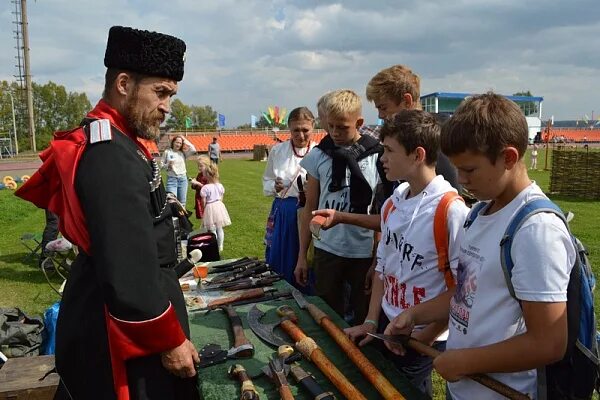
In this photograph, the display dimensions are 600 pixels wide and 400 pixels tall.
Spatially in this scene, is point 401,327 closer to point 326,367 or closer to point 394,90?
point 326,367

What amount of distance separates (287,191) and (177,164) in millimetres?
6015

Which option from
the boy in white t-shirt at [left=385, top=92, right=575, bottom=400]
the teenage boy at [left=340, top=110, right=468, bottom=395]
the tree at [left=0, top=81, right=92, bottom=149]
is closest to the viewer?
the boy in white t-shirt at [left=385, top=92, right=575, bottom=400]

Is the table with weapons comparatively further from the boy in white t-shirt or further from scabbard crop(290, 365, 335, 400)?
the boy in white t-shirt

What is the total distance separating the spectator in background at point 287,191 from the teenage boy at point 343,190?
2.70ft

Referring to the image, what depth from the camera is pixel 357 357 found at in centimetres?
197

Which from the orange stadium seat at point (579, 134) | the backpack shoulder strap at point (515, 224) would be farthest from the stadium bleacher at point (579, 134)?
the backpack shoulder strap at point (515, 224)

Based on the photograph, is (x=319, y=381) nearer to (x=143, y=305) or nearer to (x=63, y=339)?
(x=143, y=305)

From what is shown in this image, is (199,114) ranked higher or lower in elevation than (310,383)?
higher

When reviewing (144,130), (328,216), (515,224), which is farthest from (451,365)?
(144,130)

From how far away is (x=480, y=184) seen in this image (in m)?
1.50

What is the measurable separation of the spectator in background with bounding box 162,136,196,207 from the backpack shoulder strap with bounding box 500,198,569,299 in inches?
359

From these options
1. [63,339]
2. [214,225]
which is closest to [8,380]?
[63,339]

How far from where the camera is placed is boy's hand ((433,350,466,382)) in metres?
1.52

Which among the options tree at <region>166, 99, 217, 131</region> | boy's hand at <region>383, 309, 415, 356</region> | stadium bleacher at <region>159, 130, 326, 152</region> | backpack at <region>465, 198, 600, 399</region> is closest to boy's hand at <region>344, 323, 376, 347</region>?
boy's hand at <region>383, 309, 415, 356</region>
